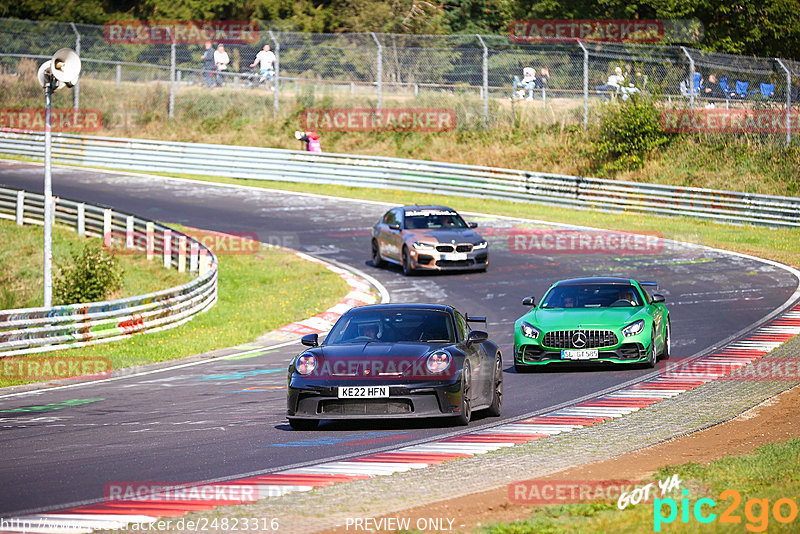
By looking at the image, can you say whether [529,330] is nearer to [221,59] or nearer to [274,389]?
[274,389]

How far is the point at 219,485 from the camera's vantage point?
852 centimetres

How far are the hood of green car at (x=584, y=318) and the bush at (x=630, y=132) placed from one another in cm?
2485

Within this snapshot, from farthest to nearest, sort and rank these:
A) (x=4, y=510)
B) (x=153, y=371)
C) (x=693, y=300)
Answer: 1. (x=693, y=300)
2. (x=153, y=371)
3. (x=4, y=510)

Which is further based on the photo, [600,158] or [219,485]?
[600,158]

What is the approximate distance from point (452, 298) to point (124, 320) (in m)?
6.86

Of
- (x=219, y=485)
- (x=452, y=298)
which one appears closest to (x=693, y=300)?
(x=452, y=298)

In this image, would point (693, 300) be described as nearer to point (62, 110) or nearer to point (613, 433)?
point (613, 433)

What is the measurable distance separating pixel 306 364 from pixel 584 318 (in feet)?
19.1

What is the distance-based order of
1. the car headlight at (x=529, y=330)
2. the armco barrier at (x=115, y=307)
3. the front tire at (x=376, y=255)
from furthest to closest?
the front tire at (x=376, y=255)
the armco barrier at (x=115, y=307)
the car headlight at (x=529, y=330)

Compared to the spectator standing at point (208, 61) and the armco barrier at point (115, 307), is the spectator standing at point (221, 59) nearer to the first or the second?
the spectator standing at point (208, 61)

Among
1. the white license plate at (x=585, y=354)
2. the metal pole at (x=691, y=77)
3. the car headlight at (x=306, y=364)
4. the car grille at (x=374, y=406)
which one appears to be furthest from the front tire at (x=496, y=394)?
the metal pole at (x=691, y=77)

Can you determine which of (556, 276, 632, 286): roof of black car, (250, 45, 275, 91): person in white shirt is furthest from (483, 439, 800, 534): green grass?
(250, 45, 275, 91): person in white shirt

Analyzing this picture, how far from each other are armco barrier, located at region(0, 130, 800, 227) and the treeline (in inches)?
508

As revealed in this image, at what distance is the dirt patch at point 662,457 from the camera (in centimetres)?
734
